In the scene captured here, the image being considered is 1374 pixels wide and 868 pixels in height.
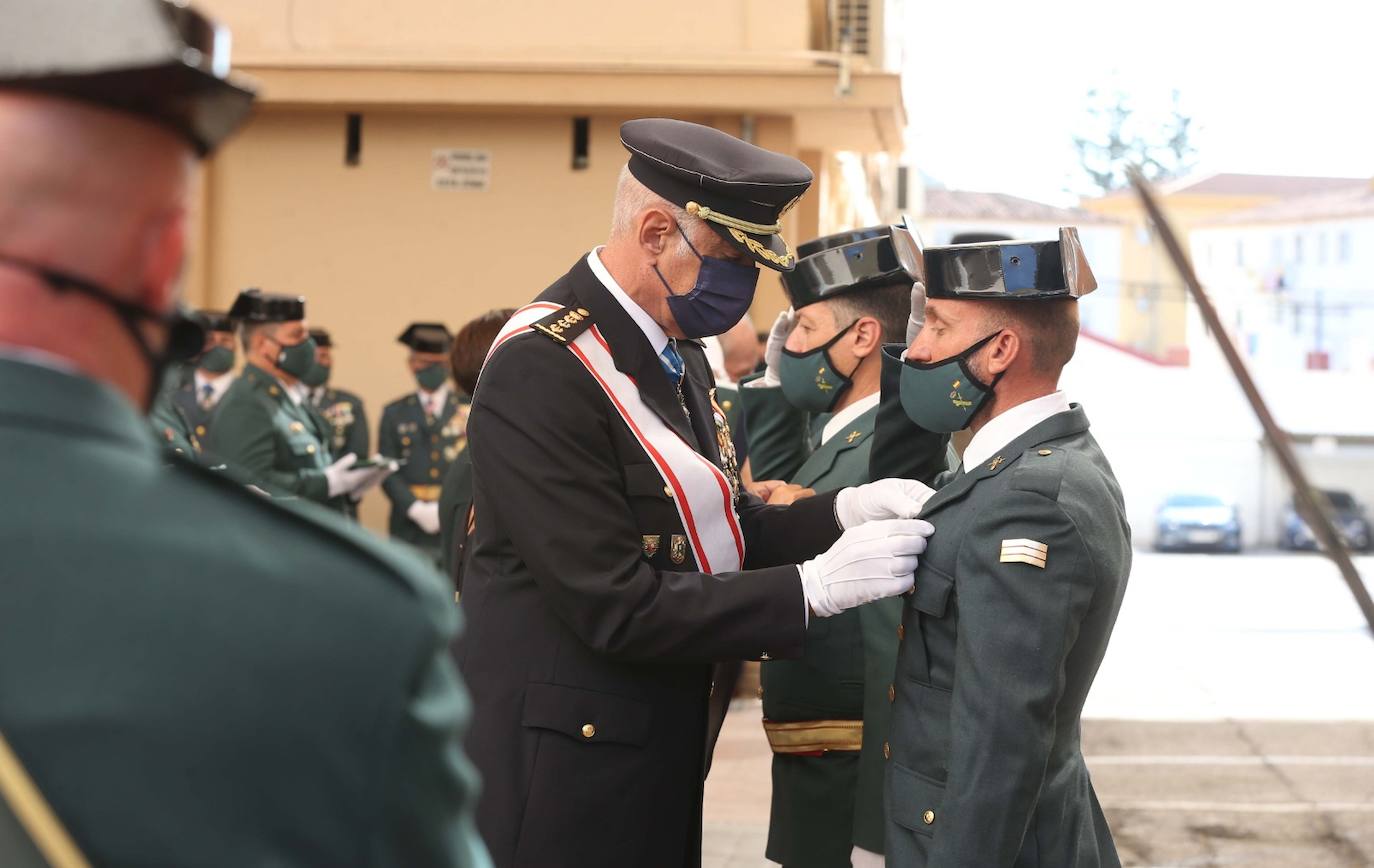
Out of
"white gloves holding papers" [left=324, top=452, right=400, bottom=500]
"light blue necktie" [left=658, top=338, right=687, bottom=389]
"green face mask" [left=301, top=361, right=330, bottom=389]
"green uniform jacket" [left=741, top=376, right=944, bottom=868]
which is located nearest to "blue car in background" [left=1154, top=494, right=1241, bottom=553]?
"green face mask" [left=301, top=361, right=330, bottom=389]

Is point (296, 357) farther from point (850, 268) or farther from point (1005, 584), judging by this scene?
point (1005, 584)

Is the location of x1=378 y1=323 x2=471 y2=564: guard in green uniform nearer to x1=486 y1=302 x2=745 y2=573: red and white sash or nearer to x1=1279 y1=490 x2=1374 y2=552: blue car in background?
x1=486 y1=302 x2=745 y2=573: red and white sash

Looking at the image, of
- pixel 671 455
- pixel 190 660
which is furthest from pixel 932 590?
pixel 190 660

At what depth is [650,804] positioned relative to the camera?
9.06ft

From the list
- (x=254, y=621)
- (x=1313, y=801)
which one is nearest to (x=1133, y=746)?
(x=1313, y=801)

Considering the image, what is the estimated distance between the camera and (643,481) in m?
2.72

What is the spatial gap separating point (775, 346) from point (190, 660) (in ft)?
13.1

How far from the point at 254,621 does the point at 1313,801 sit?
7136 millimetres

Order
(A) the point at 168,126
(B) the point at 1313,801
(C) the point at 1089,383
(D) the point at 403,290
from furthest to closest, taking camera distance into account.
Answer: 1. (C) the point at 1089,383
2. (D) the point at 403,290
3. (B) the point at 1313,801
4. (A) the point at 168,126

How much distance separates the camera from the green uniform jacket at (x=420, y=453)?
32.0ft

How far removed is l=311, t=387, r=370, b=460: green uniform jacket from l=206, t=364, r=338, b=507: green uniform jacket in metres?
2.20

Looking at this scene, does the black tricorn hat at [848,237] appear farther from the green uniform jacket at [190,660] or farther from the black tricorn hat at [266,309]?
the black tricorn hat at [266,309]

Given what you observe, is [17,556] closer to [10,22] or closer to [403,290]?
[10,22]

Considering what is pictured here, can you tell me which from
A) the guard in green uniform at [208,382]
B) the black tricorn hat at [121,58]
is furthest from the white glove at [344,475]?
the black tricorn hat at [121,58]
